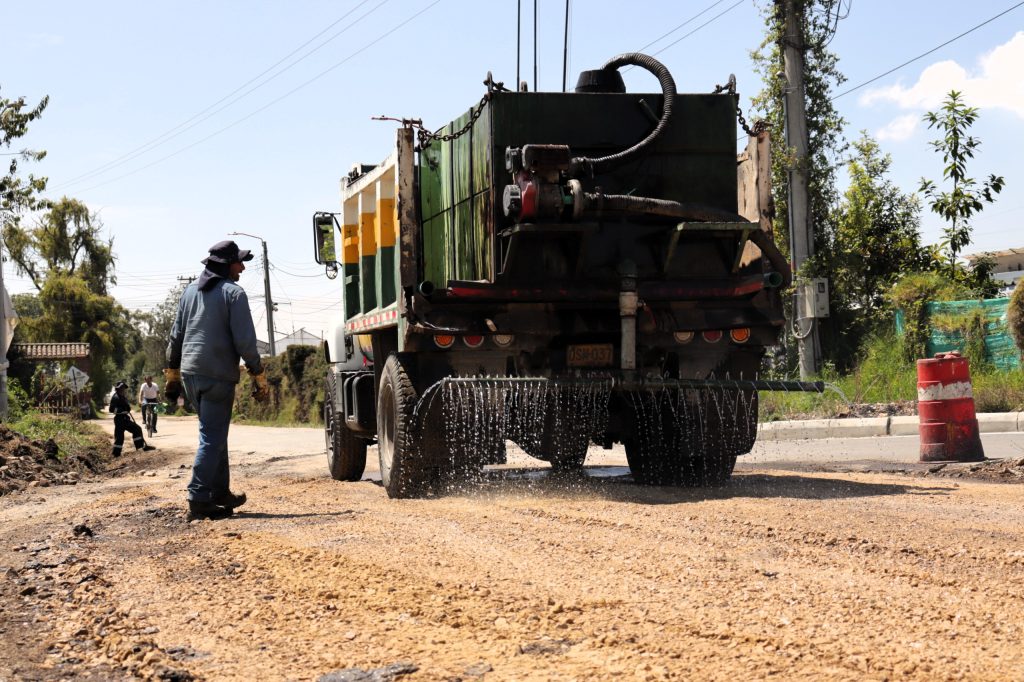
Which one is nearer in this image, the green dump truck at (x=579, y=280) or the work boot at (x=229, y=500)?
the work boot at (x=229, y=500)

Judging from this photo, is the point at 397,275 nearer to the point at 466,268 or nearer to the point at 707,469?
the point at 466,268

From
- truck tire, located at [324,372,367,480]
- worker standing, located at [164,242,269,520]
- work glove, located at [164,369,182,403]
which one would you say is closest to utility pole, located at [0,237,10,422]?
truck tire, located at [324,372,367,480]

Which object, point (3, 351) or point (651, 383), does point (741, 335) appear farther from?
point (3, 351)

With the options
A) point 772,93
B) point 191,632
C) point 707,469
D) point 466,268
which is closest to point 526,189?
point 466,268

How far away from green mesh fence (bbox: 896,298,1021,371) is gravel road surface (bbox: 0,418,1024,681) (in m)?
10.2

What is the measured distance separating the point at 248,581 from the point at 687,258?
4461 mm

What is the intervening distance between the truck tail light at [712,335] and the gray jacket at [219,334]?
319 cm

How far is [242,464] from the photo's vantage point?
17.0 meters

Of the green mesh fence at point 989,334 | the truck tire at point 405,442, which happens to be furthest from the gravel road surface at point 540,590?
the green mesh fence at point 989,334

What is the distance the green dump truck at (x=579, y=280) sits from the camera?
8203 mm

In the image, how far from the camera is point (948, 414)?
10750 mm

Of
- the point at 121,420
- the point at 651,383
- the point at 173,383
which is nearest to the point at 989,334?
the point at 651,383

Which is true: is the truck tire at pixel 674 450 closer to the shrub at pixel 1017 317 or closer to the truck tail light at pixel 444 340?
the truck tail light at pixel 444 340

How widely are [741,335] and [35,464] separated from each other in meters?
10.3
